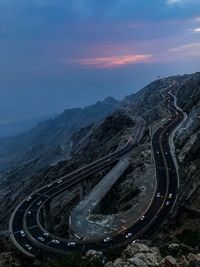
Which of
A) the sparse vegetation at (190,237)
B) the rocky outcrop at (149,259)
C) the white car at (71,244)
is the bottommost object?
the white car at (71,244)

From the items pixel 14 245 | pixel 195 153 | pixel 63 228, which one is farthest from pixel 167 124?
pixel 14 245

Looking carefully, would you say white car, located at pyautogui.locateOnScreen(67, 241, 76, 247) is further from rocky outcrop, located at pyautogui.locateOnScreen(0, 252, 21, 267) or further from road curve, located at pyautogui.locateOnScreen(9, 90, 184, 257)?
rocky outcrop, located at pyautogui.locateOnScreen(0, 252, 21, 267)

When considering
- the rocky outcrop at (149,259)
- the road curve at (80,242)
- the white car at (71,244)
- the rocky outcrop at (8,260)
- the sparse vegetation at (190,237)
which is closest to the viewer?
the rocky outcrop at (149,259)

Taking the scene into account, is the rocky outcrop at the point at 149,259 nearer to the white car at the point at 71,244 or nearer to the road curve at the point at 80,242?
the road curve at the point at 80,242

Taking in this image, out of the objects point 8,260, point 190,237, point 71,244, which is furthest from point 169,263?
point 71,244

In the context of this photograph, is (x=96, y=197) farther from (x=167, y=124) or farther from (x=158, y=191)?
(x=167, y=124)

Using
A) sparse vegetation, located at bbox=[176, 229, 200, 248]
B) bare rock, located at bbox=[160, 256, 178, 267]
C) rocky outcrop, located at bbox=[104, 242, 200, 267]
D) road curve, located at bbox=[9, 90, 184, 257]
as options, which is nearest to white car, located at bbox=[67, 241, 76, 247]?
road curve, located at bbox=[9, 90, 184, 257]

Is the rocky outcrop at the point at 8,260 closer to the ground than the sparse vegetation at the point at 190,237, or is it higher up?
closer to the ground

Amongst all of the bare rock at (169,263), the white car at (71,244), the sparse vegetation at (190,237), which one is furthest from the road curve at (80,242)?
the bare rock at (169,263)

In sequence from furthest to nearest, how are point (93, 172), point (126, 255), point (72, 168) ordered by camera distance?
point (72, 168) < point (93, 172) < point (126, 255)
